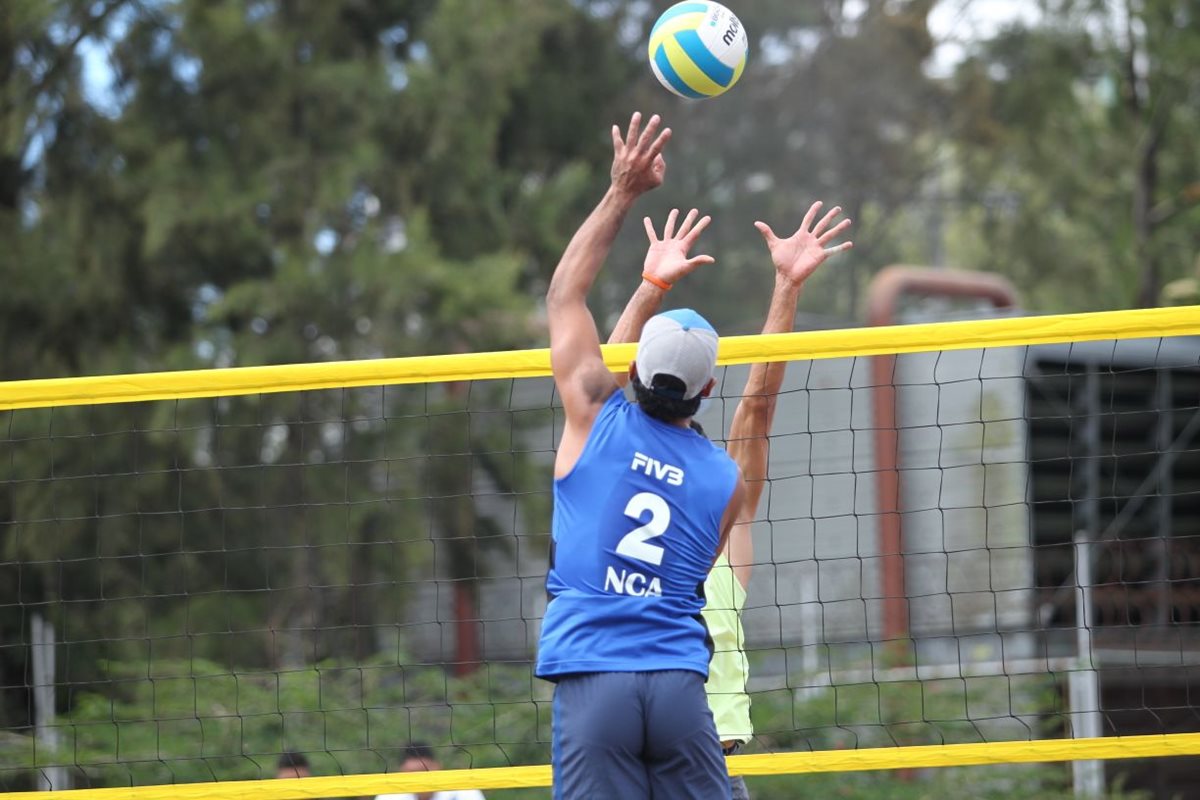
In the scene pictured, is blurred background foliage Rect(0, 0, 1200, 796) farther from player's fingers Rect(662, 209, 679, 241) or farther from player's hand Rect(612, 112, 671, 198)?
player's hand Rect(612, 112, 671, 198)

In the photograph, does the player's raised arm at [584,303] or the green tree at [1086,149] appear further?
the green tree at [1086,149]

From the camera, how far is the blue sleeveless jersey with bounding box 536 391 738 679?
387 centimetres

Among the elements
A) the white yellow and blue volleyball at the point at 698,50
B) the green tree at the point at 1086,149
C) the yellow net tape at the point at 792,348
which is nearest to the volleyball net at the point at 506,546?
the green tree at the point at 1086,149

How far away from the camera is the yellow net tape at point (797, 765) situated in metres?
5.41

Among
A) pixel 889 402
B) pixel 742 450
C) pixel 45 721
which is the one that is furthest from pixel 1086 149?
pixel 742 450

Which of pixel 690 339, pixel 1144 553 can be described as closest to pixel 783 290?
pixel 690 339

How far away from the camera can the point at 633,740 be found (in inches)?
149

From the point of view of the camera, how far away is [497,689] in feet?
39.7

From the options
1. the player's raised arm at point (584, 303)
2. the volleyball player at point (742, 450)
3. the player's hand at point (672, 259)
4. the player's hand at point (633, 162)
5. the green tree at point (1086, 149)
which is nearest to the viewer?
the player's raised arm at point (584, 303)

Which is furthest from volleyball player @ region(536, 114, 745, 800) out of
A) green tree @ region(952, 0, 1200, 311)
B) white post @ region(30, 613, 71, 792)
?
green tree @ region(952, 0, 1200, 311)

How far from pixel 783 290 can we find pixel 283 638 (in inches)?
523

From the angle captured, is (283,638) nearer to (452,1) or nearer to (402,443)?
(402,443)

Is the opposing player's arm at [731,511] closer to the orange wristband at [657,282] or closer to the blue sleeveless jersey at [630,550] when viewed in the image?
the blue sleeveless jersey at [630,550]

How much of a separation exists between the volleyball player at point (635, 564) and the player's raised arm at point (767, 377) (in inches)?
42.9
